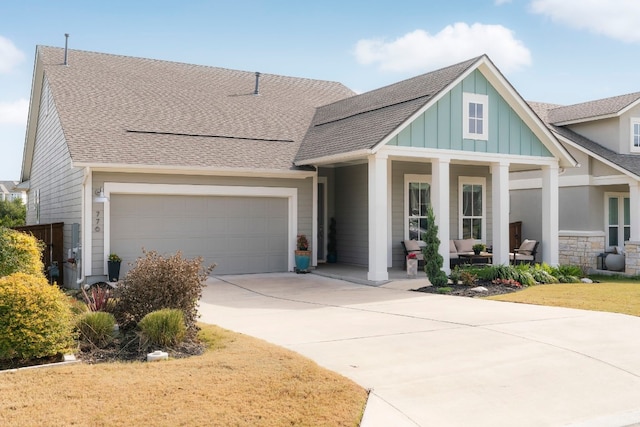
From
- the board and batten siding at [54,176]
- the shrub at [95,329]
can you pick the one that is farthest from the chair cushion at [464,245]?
the shrub at [95,329]

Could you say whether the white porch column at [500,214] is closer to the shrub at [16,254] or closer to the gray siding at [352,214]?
the gray siding at [352,214]

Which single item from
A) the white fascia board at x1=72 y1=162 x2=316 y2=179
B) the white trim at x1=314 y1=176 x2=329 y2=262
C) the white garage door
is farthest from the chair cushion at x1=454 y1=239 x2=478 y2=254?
the white garage door

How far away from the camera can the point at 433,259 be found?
13.7 m

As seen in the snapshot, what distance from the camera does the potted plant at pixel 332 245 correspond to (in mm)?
19188

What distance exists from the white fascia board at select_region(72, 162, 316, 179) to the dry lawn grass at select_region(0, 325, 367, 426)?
26.8 ft

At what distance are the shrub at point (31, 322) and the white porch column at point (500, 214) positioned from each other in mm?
11891

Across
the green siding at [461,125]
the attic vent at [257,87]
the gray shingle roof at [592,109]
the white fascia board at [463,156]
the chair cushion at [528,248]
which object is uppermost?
the attic vent at [257,87]

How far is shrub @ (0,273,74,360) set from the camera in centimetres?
673

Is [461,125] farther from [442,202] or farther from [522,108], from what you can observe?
[442,202]

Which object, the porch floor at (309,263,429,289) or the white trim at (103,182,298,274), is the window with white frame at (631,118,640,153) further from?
the white trim at (103,182,298,274)

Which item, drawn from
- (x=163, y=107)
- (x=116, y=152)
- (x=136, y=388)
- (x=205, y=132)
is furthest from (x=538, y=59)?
(x=136, y=388)

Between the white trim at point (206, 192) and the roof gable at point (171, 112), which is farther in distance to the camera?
the roof gable at point (171, 112)

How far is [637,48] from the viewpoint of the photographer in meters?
18.0

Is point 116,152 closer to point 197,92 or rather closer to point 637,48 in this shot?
point 197,92
